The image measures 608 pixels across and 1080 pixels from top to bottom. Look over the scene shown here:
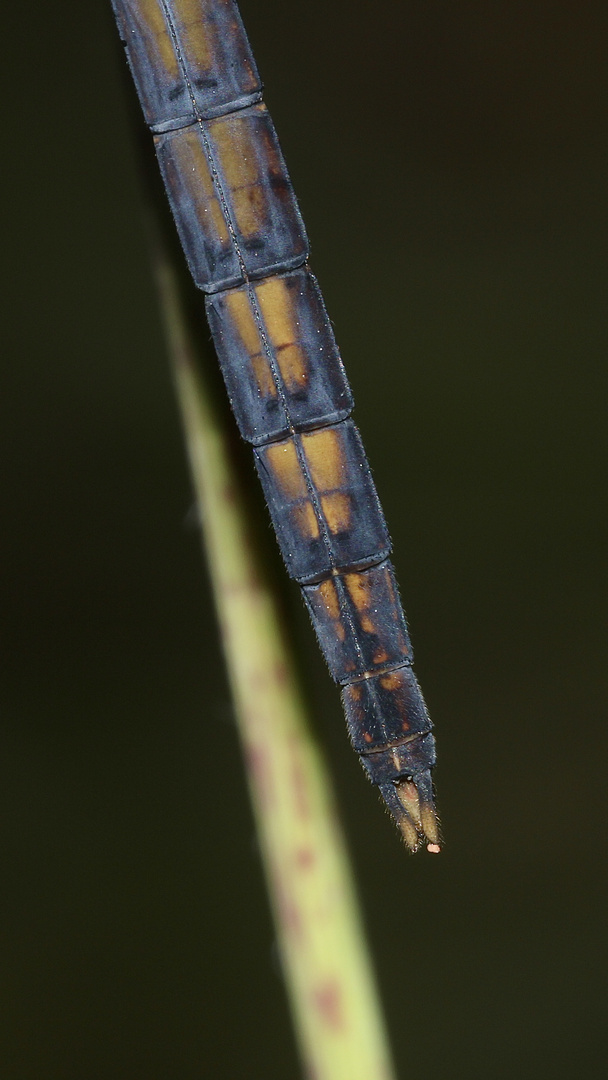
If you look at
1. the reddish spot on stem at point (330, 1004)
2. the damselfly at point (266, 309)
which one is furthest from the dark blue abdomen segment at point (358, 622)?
the reddish spot on stem at point (330, 1004)

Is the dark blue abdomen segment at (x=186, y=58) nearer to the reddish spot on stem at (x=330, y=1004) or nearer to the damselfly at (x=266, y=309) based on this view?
the damselfly at (x=266, y=309)

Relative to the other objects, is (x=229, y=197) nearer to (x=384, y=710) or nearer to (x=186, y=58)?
(x=186, y=58)

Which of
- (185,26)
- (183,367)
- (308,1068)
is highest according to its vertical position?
(185,26)

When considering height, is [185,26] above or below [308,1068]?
above

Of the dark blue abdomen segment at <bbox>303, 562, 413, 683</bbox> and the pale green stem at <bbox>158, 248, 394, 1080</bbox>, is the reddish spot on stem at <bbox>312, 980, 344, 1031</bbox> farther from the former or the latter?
the dark blue abdomen segment at <bbox>303, 562, 413, 683</bbox>

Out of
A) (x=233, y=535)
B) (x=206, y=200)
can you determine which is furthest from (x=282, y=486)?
(x=206, y=200)

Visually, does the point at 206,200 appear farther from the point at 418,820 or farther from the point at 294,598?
the point at 418,820

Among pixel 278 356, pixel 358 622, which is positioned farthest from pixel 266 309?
pixel 358 622
